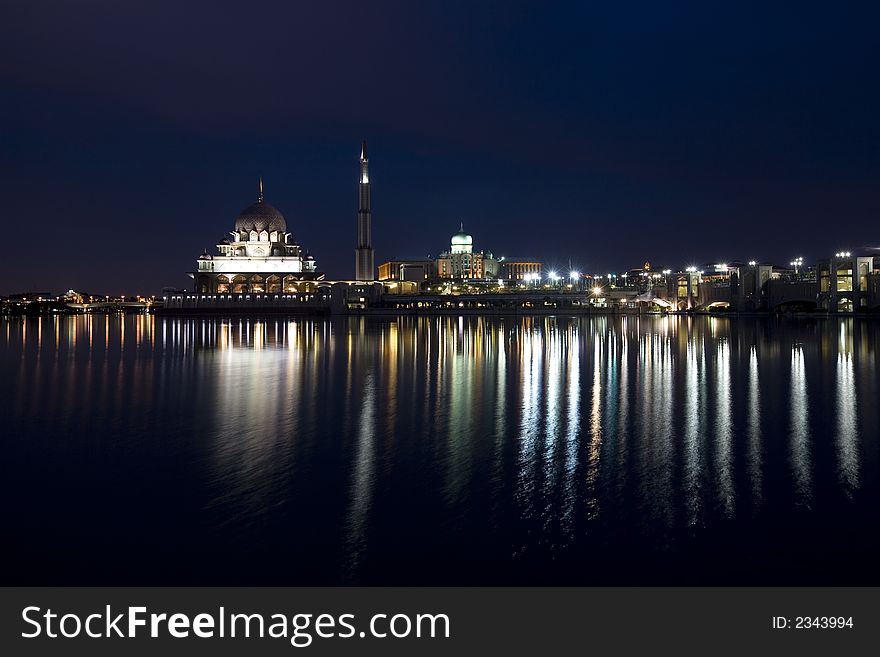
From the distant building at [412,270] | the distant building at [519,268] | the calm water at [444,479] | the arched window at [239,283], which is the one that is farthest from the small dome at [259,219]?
the calm water at [444,479]

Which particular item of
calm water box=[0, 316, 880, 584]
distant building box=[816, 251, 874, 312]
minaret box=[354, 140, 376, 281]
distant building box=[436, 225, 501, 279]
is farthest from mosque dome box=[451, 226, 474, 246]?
calm water box=[0, 316, 880, 584]

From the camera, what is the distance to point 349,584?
17.3 ft

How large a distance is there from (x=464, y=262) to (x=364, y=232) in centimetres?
3099

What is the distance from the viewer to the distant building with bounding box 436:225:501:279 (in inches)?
4838

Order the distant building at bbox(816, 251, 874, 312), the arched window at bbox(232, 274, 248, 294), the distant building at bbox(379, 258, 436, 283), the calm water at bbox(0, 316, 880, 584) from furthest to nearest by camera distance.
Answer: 1. the distant building at bbox(379, 258, 436, 283)
2. the arched window at bbox(232, 274, 248, 294)
3. the distant building at bbox(816, 251, 874, 312)
4. the calm water at bbox(0, 316, 880, 584)

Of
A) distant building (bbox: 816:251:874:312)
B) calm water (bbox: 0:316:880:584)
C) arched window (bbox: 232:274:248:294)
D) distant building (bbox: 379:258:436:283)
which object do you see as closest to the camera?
calm water (bbox: 0:316:880:584)

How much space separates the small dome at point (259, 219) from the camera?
3703 inches

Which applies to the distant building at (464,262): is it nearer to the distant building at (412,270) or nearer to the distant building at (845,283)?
the distant building at (412,270)

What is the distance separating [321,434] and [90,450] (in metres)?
3.16

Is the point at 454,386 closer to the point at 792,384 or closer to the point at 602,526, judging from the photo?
the point at 792,384

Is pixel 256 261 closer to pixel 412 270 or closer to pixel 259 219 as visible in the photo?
pixel 259 219

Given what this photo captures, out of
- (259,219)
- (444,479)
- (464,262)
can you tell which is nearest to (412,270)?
(464,262)

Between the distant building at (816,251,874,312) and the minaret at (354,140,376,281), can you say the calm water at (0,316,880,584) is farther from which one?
the minaret at (354,140,376,281)
